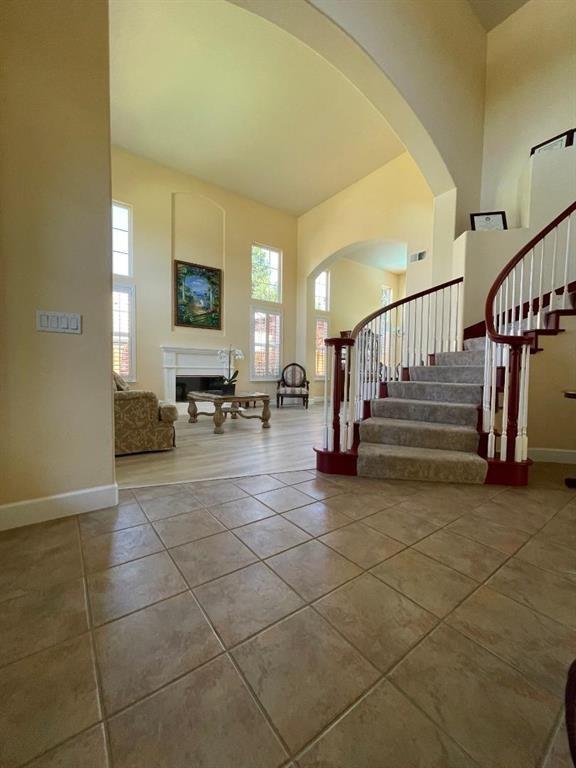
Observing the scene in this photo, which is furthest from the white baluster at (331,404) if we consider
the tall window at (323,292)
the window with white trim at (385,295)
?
the window with white trim at (385,295)

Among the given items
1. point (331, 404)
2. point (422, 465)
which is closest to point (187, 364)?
point (331, 404)

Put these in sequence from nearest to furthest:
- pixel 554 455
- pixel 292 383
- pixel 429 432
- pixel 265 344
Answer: pixel 429 432
pixel 554 455
pixel 265 344
pixel 292 383

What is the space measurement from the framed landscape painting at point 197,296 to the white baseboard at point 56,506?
4720mm

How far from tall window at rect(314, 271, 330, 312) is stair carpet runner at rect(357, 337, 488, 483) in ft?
17.3

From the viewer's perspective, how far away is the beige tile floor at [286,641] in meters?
0.72

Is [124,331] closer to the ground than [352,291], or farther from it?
closer to the ground

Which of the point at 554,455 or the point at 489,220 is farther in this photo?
the point at 489,220

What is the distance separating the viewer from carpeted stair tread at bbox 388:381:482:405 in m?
3.06

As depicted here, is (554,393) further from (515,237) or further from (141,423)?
(141,423)

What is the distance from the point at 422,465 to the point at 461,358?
6.21ft

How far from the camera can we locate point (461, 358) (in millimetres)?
3764

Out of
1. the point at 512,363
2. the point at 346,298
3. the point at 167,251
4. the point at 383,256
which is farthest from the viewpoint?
the point at 346,298

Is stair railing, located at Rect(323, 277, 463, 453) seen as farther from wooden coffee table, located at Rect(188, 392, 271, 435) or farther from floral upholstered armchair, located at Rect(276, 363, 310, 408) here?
floral upholstered armchair, located at Rect(276, 363, 310, 408)

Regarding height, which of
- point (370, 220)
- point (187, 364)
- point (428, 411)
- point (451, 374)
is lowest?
point (428, 411)
